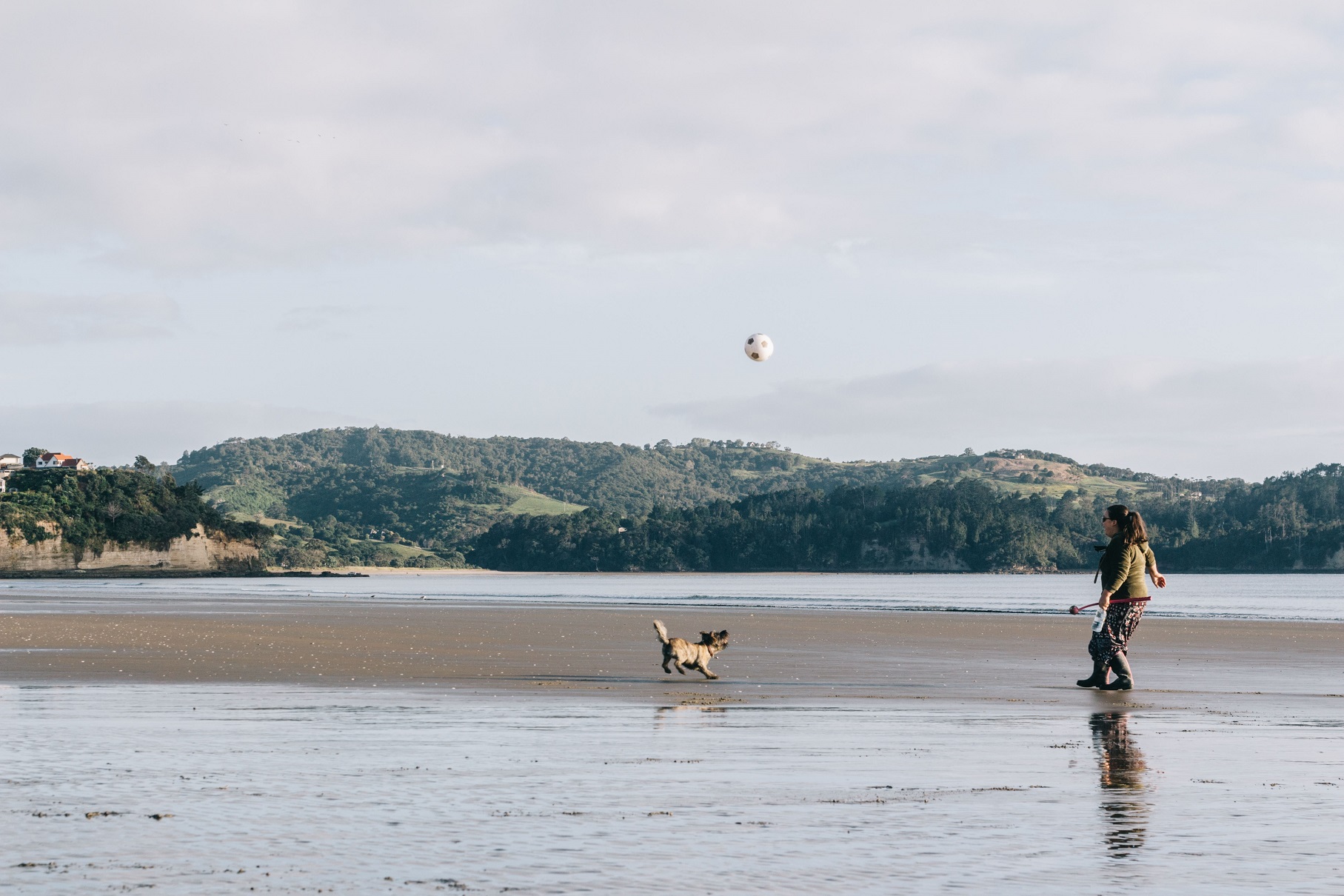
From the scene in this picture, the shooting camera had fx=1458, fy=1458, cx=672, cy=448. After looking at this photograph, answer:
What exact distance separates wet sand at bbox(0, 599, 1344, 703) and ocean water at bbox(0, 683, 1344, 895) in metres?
4.37

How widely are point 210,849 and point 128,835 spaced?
0.66m

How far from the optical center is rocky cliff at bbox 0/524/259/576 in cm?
16975

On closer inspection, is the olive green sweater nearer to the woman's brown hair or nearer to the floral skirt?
the woman's brown hair

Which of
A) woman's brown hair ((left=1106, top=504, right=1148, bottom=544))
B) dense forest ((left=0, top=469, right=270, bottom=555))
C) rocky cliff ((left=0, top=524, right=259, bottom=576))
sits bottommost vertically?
rocky cliff ((left=0, top=524, right=259, bottom=576))

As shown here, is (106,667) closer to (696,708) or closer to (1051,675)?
(696,708)

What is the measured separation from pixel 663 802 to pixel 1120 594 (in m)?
10.6

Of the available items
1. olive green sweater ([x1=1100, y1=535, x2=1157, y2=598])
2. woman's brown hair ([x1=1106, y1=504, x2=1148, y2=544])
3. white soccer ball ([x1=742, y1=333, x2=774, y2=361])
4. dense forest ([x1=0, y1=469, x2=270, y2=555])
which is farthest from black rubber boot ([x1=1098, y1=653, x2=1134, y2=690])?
dense forest ([x1=0, y1=469, x2=270, y2=555])

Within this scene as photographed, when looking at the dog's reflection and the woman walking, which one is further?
the woman walking

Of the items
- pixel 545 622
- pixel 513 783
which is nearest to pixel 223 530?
pixel 545 622

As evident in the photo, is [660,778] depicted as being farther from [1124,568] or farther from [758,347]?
[758,347]

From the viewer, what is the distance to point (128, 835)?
26.3ft

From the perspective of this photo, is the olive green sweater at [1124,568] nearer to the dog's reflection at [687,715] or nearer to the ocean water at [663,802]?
the ocean water at [663,802]

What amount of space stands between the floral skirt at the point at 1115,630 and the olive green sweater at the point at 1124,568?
17 cm

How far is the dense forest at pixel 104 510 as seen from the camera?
174 m
